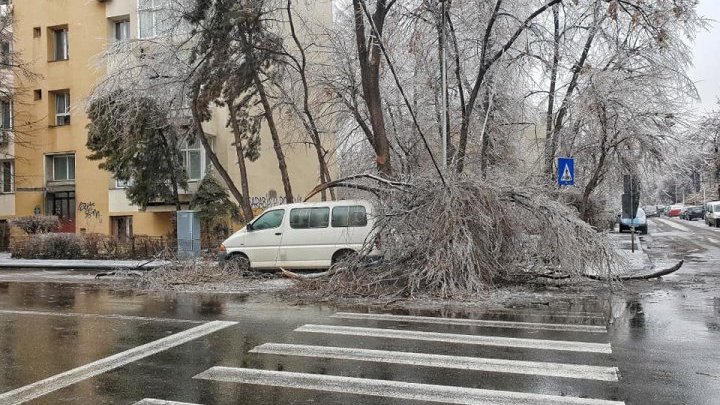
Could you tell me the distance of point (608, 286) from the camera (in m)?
12.0

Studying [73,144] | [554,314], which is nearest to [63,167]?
[73,144]

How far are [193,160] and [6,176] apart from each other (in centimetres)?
1240

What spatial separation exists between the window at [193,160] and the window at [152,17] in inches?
192

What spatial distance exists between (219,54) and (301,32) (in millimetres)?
5428

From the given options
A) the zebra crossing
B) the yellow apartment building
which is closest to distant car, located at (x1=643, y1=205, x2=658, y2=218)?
the yellow apartment building

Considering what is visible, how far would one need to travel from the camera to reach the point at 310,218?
14898 mm

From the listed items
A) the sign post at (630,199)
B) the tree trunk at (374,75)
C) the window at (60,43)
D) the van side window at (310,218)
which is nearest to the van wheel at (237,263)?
the van side window at (310,218)

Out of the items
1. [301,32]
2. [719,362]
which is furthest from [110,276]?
[719,362]

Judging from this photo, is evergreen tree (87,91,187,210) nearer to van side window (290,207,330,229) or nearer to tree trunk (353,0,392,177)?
van side window (290,207,330,229)

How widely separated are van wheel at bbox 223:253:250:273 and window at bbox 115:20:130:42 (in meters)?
16.9

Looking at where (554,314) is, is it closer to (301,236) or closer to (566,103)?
(301,236)

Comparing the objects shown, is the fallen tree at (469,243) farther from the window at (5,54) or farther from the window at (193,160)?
the window at (5,54)

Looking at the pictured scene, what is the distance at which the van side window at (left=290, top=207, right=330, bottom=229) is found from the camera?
1482cm

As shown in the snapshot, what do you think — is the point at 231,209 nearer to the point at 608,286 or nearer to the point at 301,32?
the point at 301,32
